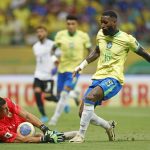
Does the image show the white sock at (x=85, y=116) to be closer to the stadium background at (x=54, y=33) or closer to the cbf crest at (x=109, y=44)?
the cbf crest at (x=109, y=44)

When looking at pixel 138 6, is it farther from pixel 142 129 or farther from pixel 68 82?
pixel 142 129

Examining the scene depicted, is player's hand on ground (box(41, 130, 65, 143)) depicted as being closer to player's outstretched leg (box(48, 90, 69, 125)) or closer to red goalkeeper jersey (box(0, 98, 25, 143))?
red goalkeeper jersey (box(0, 98, 25, 143))

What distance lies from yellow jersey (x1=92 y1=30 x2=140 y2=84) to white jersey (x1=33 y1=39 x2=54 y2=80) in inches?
282

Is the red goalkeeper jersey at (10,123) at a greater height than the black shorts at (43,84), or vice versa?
the black shorts at (43,84)

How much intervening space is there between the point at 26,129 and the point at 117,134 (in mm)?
2961

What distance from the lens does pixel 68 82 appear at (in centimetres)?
1680

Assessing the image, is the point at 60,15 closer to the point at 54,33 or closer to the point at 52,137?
the point at 54,33

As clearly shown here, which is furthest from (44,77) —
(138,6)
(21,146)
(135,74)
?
(138,6)

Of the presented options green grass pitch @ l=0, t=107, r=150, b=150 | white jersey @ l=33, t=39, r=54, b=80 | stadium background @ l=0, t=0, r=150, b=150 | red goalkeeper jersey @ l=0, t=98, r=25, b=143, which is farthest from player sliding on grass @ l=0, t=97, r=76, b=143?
white jersey @ l=33, t=39, r=54, b=80

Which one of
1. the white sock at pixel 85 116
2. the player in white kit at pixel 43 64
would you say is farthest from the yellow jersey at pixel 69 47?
the white sock at pixel 85 116

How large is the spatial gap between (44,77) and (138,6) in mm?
11057

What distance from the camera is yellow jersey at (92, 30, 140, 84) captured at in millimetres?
10945

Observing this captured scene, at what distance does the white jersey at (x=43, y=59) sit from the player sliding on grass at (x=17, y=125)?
25.5 ft

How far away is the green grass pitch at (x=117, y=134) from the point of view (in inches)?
386
